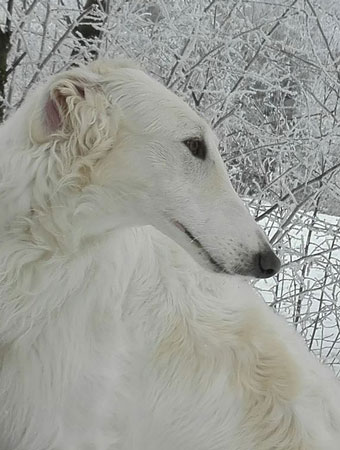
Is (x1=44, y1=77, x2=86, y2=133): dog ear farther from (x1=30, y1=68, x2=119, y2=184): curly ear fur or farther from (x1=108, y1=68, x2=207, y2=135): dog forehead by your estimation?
(x1=108, y1=68, x2=207, y2=135): dog forehead

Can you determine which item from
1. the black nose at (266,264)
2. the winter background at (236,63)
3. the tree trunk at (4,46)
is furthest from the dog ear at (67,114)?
the winter background at (236,63)

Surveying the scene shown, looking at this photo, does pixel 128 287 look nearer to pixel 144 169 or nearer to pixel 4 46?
pixel 144 169

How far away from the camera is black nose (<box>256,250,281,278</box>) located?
90.9 inches

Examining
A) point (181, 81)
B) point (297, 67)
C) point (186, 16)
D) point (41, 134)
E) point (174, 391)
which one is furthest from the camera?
point (297, 67)

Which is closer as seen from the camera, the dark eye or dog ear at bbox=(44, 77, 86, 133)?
dog ear at bbox=(44, 77, 86, 133)

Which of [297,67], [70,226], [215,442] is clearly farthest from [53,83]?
[297,67]

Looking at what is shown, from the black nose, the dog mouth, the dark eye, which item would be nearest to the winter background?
the dark eye

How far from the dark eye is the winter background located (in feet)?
6.52

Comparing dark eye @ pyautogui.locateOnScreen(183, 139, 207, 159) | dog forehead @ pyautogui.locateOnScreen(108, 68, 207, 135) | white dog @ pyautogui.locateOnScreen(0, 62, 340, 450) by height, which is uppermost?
dog forehead @ pyautogui.locateOnScreen(108, 68, 207, 135)

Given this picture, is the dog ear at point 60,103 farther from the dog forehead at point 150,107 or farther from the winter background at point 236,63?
the winter background at point 236,63

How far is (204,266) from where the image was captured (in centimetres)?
233

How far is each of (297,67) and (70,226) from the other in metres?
4.23

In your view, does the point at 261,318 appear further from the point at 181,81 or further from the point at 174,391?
the point at 181,81

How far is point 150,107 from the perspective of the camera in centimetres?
241
